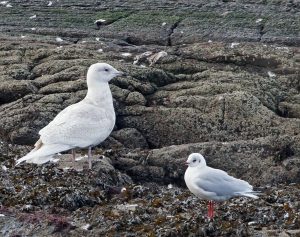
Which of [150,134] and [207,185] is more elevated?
[207,185]

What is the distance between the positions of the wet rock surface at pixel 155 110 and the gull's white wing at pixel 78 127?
0.44 m

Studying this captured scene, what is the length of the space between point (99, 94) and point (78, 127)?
0.94 metres

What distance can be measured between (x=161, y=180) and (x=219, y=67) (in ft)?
17.7

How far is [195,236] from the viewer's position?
12.5 metres

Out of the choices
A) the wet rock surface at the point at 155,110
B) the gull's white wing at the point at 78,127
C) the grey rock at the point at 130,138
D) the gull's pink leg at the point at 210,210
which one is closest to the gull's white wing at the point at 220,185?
the gull's pink leg at the point at 210,210

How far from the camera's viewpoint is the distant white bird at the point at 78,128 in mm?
14568

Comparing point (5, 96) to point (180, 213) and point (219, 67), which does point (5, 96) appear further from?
point (180, 213)

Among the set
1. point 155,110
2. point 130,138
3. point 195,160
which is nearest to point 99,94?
point 130,138

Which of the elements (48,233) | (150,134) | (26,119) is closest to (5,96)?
(26,119)

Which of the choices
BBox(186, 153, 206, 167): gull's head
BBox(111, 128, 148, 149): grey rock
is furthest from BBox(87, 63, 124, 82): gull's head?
BBox(186, 153, 206, 167): gull's head

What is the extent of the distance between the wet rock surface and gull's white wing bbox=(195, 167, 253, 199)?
386 mm

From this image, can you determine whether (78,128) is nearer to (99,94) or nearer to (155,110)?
(99,94)

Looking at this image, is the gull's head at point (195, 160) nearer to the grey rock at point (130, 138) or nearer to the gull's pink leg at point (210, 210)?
the gull's pink leg at point (210, 210)

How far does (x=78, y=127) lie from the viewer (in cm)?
1480
